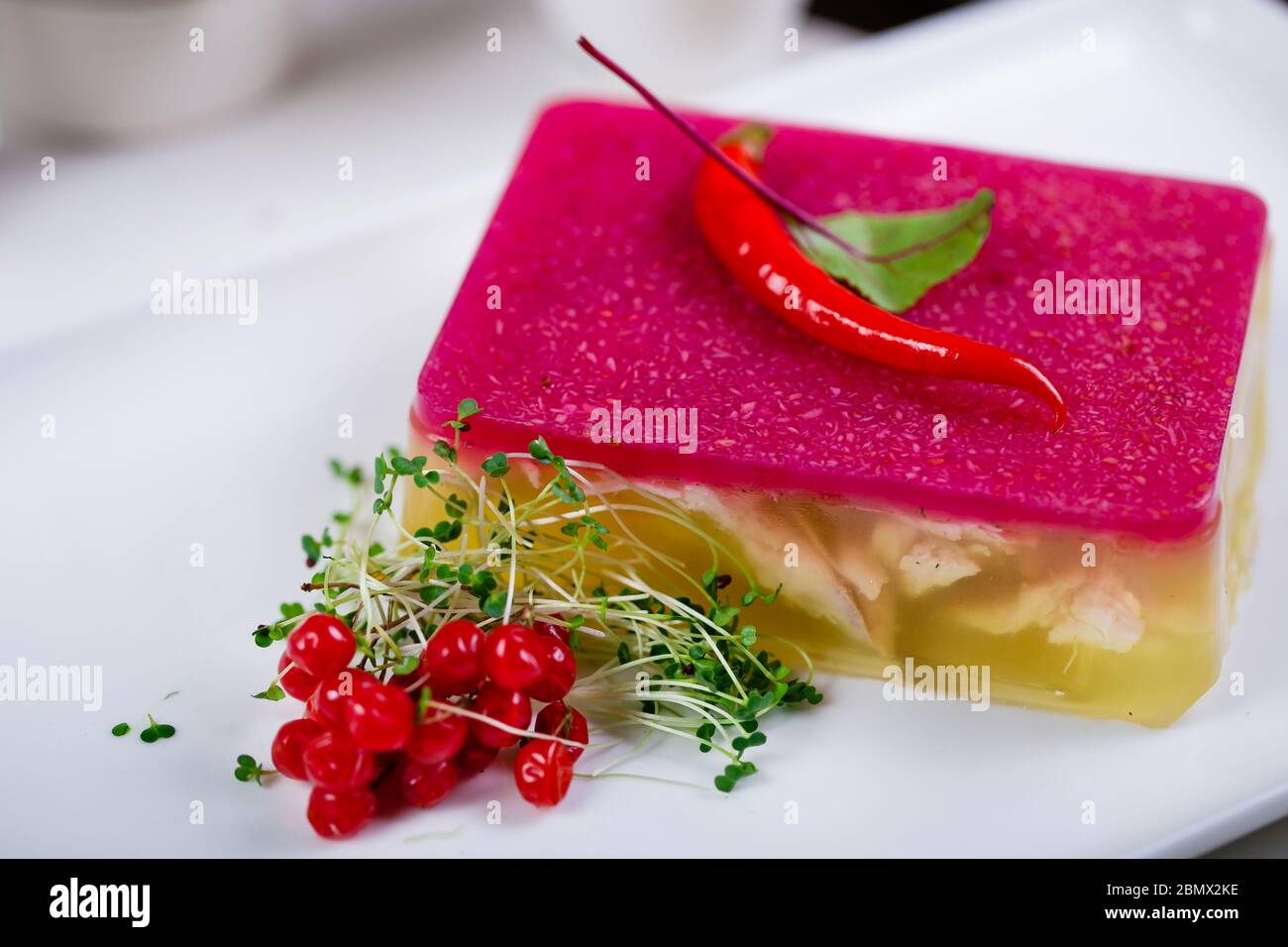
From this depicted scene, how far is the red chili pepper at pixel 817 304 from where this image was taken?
2.68 meters

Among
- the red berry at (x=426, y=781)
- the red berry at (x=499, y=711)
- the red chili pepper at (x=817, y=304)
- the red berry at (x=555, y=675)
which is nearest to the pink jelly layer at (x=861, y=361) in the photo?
the red chili pepper at (x=817, y=304)

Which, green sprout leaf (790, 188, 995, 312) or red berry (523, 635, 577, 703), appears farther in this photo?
green sprout leaf (790, 188, 995, 312)

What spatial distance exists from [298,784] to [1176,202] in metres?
1.92

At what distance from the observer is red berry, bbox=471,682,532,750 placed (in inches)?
96.3

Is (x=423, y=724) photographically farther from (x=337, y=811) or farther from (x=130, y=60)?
(x=130, y=60)

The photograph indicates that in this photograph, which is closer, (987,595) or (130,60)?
(987,595)

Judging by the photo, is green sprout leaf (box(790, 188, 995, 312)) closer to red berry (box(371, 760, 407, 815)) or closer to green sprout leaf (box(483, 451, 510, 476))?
green sprout leaf (box(483, 451, 510, 476))

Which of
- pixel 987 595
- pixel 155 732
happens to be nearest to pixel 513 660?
pixel 155 732

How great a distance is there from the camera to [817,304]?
2.82 metres

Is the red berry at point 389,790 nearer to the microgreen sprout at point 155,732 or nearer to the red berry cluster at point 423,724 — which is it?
the red berry cluster at point 423,724

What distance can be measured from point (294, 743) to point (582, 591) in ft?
1.84

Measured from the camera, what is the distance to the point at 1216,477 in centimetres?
258

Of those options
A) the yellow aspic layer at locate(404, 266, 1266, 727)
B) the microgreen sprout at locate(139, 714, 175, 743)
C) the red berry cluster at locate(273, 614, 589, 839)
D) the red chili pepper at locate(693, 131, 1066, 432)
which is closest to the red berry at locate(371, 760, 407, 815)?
the red berry cluster at locate(273, 614, 589, 839)

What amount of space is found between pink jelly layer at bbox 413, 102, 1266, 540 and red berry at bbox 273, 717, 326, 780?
559mm
